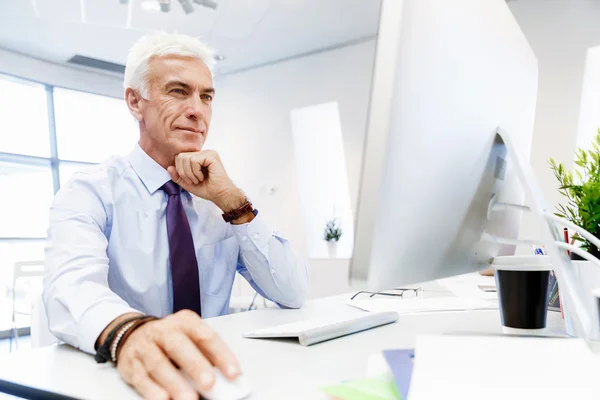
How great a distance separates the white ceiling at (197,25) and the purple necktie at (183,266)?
3399mm

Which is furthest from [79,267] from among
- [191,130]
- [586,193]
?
[586,193]

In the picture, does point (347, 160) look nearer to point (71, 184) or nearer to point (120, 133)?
point (120, 133)

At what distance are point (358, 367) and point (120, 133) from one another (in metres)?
6.46

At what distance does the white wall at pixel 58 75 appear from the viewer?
5.45 meters

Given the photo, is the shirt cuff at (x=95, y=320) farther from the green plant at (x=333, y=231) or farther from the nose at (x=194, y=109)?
the green plant at (x=333, y=231)

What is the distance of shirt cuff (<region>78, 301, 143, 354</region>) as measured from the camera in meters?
0.75

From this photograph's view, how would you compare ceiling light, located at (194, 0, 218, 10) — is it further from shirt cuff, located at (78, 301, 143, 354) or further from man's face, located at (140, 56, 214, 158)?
shirt cuff, located at (78, 301, 143, 354)

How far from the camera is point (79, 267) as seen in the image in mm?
966

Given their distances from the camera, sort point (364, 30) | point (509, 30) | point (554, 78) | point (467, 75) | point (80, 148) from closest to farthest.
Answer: point (467, 75), point (509, 30), point (554, 78), point (364, 30), point (80, 148)

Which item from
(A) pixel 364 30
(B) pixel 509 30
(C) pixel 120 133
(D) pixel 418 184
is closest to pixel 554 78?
(A) pixel 364 30

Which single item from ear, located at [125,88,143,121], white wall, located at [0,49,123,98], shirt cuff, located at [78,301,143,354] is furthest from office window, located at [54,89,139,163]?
shirt cuff, located at [78,301,143,354]

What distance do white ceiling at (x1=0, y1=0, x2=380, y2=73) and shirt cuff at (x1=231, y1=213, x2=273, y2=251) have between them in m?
3.38

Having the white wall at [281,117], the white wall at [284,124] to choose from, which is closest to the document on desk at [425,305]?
the white wall at [284,124]

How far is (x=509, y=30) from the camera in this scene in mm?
751
